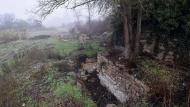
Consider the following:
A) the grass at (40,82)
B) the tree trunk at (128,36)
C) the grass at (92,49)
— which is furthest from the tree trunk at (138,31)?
the grass at (92,49)

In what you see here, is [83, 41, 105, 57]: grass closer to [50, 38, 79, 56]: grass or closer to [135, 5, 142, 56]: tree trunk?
[50, 38, 79, 56]: grass

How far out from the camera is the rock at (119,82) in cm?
1288

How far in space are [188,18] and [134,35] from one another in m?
3.37

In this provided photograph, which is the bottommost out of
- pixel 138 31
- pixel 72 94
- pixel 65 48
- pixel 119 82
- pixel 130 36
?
pixel 72 94

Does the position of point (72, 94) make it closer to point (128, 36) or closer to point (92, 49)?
point (128, 36)

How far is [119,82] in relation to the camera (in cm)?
1439

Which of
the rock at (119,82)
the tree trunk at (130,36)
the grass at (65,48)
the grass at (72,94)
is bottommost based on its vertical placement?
the grass at (72,94)

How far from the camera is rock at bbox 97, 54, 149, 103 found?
12.9m

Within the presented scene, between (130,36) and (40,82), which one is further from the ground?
(130,36)

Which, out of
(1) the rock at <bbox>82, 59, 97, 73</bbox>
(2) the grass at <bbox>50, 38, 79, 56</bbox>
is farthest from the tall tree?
(2) the grass at <bbox>50, 38, 79, 56</bbox>

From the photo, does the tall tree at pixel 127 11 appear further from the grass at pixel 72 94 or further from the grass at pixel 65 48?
the grass at pixel 65 48

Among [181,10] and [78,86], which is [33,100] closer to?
[78,86]

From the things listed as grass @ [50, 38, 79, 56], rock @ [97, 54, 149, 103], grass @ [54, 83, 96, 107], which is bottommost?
grass @ [54, 83, 96, 107]

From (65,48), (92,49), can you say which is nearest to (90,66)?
(92,49)
